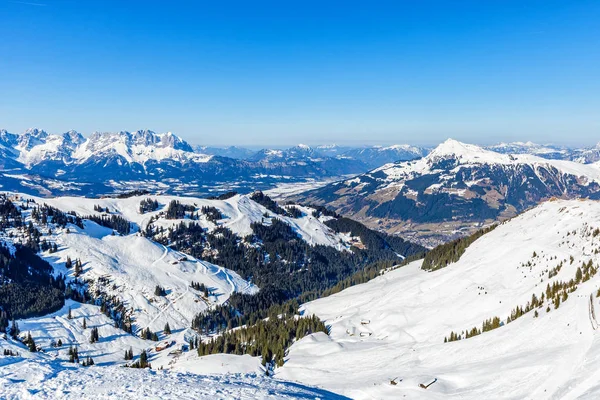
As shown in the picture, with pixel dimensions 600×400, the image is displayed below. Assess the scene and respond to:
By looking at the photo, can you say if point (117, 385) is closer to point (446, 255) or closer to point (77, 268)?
point (446, 255)

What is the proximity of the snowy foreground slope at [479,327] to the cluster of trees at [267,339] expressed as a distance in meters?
3.89

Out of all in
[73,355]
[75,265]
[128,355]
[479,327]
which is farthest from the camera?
[75,265]

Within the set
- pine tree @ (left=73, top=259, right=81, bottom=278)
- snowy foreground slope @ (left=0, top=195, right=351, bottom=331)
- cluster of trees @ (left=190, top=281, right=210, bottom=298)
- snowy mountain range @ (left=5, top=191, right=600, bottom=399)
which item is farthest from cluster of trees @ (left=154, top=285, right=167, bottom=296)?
pine tree @ (left=73, top=259, right=81, bottom=278)

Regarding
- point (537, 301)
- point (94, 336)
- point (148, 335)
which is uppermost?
point (537, 301)

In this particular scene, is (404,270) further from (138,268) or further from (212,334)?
(138,268)

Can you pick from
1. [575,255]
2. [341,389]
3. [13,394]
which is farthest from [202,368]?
[575,255]

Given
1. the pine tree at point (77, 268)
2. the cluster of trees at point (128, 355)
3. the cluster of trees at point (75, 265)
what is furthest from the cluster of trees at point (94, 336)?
the cluster of trees at point (75, 265)

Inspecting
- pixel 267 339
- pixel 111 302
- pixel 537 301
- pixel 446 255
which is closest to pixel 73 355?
pixel 111 302

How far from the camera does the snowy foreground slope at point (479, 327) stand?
33562mm

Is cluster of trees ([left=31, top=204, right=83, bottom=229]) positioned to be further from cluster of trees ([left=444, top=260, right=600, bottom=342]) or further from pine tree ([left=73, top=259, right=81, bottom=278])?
cluster of trees ([left=444, top=260, right=600, bottom=342])

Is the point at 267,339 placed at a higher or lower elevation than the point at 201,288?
higher

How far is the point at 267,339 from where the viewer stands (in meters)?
81.0

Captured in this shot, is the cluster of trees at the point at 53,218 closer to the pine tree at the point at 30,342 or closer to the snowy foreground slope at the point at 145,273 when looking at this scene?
the snowy foreground slope at the point at 145,273

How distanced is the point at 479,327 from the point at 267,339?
4483 centimetres
